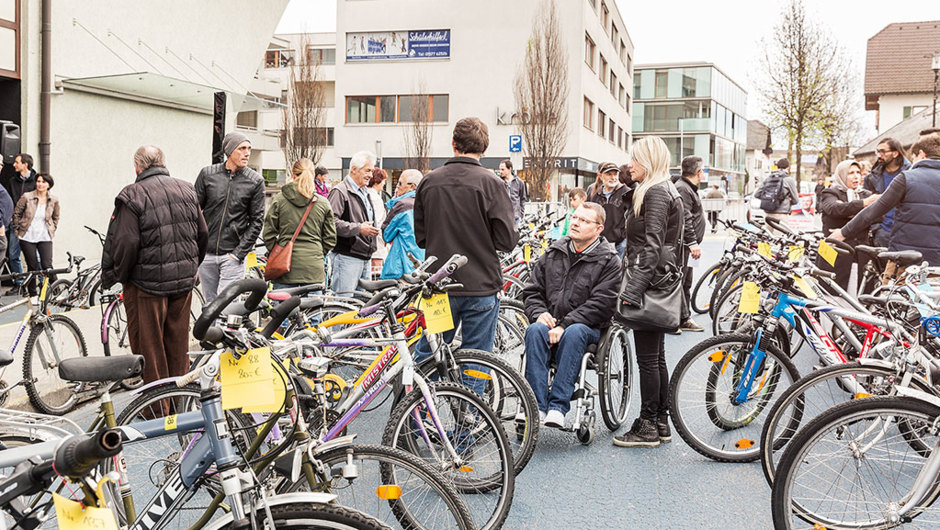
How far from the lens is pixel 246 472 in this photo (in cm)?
240

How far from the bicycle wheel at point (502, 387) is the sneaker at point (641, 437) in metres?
1.03

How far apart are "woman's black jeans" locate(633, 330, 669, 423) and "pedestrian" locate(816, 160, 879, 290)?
172 inches

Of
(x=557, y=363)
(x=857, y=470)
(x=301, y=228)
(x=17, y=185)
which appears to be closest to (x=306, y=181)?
(x=301, y=228)

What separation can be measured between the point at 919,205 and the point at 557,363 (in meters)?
3.68

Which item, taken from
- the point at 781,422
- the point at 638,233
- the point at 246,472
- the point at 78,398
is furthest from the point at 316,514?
the point at 78,398

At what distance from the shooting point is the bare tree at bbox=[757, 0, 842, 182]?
101 feet

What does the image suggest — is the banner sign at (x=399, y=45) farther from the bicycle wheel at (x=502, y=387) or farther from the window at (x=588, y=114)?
the bicycle wheel at (x=502, y=387)

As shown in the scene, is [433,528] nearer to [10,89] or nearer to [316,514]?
[316,514]

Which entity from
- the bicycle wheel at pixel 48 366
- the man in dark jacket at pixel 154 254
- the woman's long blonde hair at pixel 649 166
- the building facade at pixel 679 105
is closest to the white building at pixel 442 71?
the bicycle wheel at pixel 48 366

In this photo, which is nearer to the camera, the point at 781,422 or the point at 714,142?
the point at 781,422

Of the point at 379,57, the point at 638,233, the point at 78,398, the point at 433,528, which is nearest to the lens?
the point at 433,528

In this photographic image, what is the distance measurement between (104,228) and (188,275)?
1168cm

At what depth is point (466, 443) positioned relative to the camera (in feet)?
13.1

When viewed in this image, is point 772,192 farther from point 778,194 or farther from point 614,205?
point 614,205
